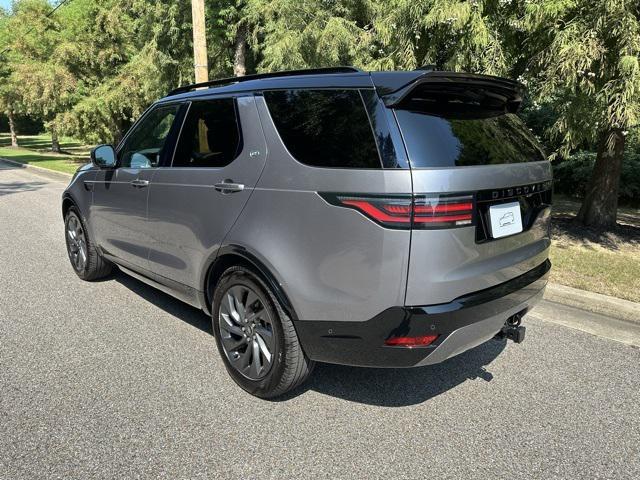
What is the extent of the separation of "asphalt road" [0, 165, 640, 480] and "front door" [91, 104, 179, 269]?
0.69 m

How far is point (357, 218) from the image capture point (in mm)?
2441

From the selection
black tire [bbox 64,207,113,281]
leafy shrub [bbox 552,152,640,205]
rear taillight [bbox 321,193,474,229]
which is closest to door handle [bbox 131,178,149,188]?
black tire [bbox 64,207,113,281]

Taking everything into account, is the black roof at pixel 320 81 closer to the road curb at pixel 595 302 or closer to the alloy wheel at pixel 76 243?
the alloy wheel at pixel 76 243

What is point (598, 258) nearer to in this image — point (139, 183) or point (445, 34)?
point (445, 34)

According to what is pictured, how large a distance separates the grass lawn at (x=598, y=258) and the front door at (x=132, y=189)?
158 inches

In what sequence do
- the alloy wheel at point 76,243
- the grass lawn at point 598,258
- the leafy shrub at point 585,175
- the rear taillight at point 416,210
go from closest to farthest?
the rear taillight at point 416,210, the grass lawn at point 598,258, the alloy wheel at point 76,243, the leafy shrub at point 585,175

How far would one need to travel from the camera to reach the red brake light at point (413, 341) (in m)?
2.47

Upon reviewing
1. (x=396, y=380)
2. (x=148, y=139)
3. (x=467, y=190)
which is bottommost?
(x=396, y=380)

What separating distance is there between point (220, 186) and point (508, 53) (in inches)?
209

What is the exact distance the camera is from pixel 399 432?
9.11 ft

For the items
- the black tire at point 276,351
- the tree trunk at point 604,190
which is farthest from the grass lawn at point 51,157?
the black tire at point 276,351

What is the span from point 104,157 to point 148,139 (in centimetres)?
57

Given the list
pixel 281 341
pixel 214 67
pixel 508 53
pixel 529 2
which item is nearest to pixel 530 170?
pixel 281 341

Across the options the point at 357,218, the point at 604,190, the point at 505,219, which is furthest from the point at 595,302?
the point at 604,190
